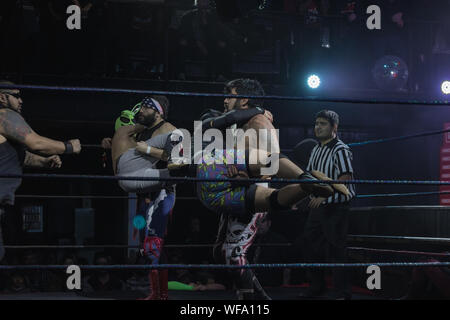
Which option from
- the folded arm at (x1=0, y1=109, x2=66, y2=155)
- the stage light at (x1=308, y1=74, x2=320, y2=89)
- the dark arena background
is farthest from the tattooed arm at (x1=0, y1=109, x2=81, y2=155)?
the stage light at (x1=308, y1=74, x2=320, y2=89)

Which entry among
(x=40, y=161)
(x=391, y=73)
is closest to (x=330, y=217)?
(x=40, y=161)

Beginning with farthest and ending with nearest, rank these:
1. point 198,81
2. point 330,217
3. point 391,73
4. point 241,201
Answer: point 391,73 < point 198,81 < point 330,217 < point 241,201

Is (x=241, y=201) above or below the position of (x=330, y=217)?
above

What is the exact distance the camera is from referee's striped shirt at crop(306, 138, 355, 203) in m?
3.93

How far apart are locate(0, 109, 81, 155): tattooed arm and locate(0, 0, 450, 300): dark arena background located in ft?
9.19

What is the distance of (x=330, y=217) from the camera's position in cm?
395

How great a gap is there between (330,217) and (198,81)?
3.90 meters

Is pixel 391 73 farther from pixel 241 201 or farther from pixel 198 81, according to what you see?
pixel 241 201

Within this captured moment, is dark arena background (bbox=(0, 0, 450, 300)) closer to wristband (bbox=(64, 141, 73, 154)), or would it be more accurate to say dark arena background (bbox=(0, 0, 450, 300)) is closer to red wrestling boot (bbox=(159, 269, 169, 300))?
red wrestling boot (bbox=(159, 269, 169, 300))

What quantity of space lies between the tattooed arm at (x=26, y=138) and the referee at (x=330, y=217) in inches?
64.9

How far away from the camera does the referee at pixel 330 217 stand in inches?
151

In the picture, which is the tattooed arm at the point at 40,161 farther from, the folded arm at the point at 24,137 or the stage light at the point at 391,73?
the stage light at the point at 391,73
